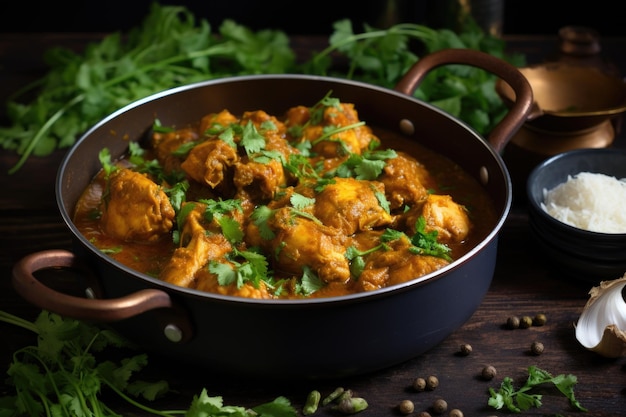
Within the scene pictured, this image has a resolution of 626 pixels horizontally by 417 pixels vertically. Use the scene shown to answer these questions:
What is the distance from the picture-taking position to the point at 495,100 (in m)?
4.44

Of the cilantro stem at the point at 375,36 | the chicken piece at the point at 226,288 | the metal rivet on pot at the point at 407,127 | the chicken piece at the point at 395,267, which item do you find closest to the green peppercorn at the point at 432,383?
the chicken piece at the point at 395,267

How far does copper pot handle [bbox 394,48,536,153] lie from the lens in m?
3.60

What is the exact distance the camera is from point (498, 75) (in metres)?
3.81

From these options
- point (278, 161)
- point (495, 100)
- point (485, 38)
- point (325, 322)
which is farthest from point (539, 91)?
point (325, 322)

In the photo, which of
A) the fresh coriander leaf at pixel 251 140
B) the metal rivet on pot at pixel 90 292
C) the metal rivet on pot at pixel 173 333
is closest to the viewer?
the metal rivet on pot at pixel 173 333

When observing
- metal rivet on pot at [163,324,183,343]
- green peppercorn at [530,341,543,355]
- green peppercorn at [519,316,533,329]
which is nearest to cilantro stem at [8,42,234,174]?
metal rivet on pot at [163,324,183,343]

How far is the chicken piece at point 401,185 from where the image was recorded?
348cm

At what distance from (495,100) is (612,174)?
0.71 meters

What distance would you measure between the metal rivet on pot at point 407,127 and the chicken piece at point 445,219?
0.70 m

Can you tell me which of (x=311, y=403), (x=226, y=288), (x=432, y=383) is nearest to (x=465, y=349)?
(x=432, y=383)

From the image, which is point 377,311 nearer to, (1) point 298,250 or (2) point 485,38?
(1) point 298,250

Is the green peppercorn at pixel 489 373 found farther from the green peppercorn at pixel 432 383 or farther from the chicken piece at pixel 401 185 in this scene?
the chicken piece at pixel 401 185

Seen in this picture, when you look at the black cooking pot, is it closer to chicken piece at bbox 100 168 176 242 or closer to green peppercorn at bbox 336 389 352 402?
green peppercorn at bbox 336 389 352 402

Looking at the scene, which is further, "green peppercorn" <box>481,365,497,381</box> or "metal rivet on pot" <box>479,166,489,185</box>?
"metal rivet on pot" <box>479,166,489,185</box>
